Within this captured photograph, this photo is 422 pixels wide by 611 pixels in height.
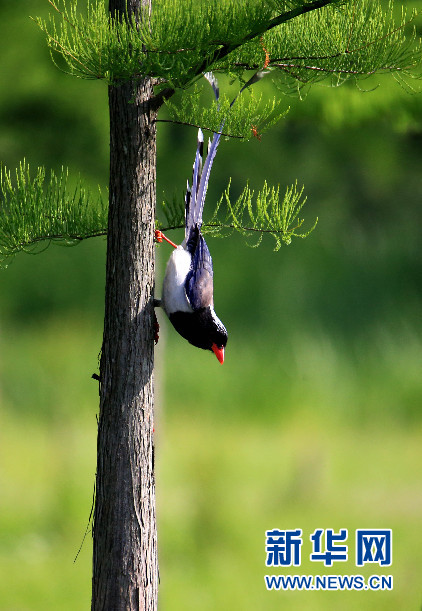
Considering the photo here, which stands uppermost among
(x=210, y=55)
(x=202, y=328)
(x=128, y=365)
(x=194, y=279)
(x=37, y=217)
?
(x=210, y=55)

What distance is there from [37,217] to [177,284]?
0.41 m

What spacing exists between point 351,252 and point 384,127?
72cm

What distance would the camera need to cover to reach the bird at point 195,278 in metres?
1.83

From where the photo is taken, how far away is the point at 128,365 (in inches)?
68.9

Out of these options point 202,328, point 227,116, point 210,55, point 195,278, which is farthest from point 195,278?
point 210,55

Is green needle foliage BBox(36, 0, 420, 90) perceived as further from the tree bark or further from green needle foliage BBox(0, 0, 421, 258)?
Answer: the tree bark

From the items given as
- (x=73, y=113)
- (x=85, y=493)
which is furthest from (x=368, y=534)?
(x=73, y=113)

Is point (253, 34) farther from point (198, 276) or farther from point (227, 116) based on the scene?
point (198, 276)

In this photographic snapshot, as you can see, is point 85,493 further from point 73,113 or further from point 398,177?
point 398,177

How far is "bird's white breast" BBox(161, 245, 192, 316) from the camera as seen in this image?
5.98ft

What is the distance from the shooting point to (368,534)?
2.71m

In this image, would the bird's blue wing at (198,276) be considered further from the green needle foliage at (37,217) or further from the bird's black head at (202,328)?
the green needle foliage at (37,217)

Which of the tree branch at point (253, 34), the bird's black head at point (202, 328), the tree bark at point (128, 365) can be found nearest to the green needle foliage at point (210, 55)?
the tree branch at point (253, 34)

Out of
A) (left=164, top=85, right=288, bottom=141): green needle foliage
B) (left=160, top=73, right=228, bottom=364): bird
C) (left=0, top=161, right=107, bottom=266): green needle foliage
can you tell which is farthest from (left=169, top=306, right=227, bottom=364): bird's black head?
(left=164, top=85, right=288, bottom=141): green needle foliage
